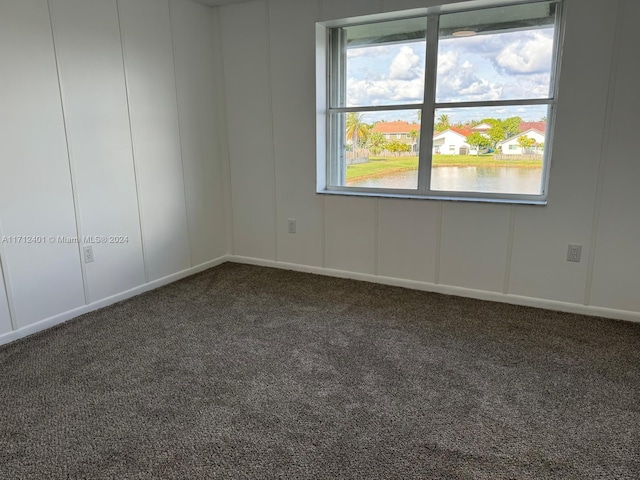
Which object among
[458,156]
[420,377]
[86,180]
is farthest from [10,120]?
[458,156]

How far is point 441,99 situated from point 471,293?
60.8 inches

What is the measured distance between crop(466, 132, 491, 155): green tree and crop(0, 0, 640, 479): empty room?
0.02 metres

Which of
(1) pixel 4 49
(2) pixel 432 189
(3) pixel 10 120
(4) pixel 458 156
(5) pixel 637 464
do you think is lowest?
(5) pixel 637 464

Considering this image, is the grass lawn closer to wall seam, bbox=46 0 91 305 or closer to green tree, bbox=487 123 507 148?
green tree, bbox=487 123 507 148

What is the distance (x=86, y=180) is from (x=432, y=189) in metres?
2.61

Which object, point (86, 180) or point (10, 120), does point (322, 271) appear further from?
point (10, 120)

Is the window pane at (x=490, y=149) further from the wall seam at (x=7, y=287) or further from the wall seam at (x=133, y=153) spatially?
the wall seam at (x=7, y=287)

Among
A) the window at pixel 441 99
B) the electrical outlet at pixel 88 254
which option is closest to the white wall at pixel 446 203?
the window at pixel 441 99

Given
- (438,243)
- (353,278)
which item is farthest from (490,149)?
(353,278)

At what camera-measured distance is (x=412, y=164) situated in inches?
138

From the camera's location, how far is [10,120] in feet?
8.15

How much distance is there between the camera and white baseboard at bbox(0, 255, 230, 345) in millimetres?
2650

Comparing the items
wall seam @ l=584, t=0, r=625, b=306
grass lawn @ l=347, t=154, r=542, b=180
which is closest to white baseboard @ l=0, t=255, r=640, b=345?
wall seam @ l=584, t=0, r=625, b=306

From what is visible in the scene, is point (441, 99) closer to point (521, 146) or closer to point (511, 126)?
point (511, 126)
